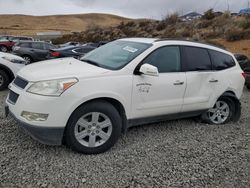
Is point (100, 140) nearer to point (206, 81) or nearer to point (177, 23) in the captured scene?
point (206, 81)

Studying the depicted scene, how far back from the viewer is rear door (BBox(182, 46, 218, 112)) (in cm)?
490

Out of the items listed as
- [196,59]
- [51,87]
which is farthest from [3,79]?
[196,59]

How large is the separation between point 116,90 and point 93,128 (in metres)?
0.61

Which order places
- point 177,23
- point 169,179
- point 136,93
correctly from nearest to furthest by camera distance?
point 169,179 < point 136,93 < point 177,23

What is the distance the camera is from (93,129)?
3973 millimetres

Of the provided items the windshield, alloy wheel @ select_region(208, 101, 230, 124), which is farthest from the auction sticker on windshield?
alloy wheel @ select_region(208, 101, 230, 124)

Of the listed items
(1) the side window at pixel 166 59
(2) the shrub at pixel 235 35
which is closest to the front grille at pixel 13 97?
(1) the side window at pixel 166 59

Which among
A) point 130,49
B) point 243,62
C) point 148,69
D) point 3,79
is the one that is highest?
point 130,49

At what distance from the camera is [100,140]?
4.04m

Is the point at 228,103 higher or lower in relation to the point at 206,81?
lower

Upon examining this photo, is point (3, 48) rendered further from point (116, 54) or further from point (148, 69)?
point (148, 69)

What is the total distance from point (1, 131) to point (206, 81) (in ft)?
11.6

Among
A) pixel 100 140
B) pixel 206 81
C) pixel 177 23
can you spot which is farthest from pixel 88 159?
pixel 177 23

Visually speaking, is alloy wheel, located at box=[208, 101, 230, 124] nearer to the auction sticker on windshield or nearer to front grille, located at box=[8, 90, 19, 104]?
the auction sticker on windshield
